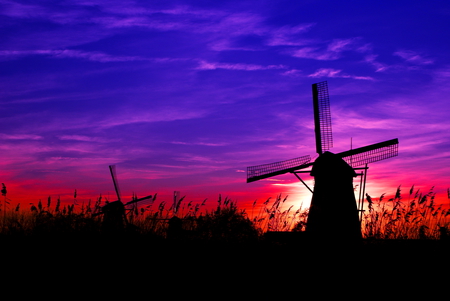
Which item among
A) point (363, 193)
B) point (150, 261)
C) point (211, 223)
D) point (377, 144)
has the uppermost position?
point (377, 144)

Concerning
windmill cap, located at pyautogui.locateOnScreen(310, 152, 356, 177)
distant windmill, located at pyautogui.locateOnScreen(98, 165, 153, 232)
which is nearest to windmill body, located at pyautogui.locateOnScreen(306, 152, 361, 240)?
windmill cap, located at pyautogui.locateOnScreen(310, 152, 356, 177)

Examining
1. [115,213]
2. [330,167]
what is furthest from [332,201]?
[115,213]

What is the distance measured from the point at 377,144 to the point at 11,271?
46.6 feet

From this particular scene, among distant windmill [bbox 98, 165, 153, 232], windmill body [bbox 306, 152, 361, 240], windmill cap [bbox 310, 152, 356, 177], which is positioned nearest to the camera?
distant windmill [bbox 98, 165, 153, 232]

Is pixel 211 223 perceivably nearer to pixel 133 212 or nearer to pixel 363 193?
pixel 133 212

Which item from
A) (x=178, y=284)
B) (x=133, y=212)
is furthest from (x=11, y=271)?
(x=133, y=212)

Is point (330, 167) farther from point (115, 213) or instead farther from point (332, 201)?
point (115, 213)

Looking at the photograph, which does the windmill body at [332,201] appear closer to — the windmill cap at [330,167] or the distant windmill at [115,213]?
the windmill cap at [330,167]

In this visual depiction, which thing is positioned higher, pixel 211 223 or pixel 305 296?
pixel 211 223

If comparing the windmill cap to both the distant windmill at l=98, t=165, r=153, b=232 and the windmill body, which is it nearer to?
the windmill body

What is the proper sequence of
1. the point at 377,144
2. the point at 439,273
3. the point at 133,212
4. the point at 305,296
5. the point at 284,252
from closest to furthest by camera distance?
the point at 305,296
the point at 439,273
the point at 284,252
the point at 133,212
the point at 377,144

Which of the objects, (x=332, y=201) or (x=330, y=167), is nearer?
(x=332, y=201)

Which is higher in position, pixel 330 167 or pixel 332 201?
pixel 330 167

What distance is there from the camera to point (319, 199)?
16750 mm
